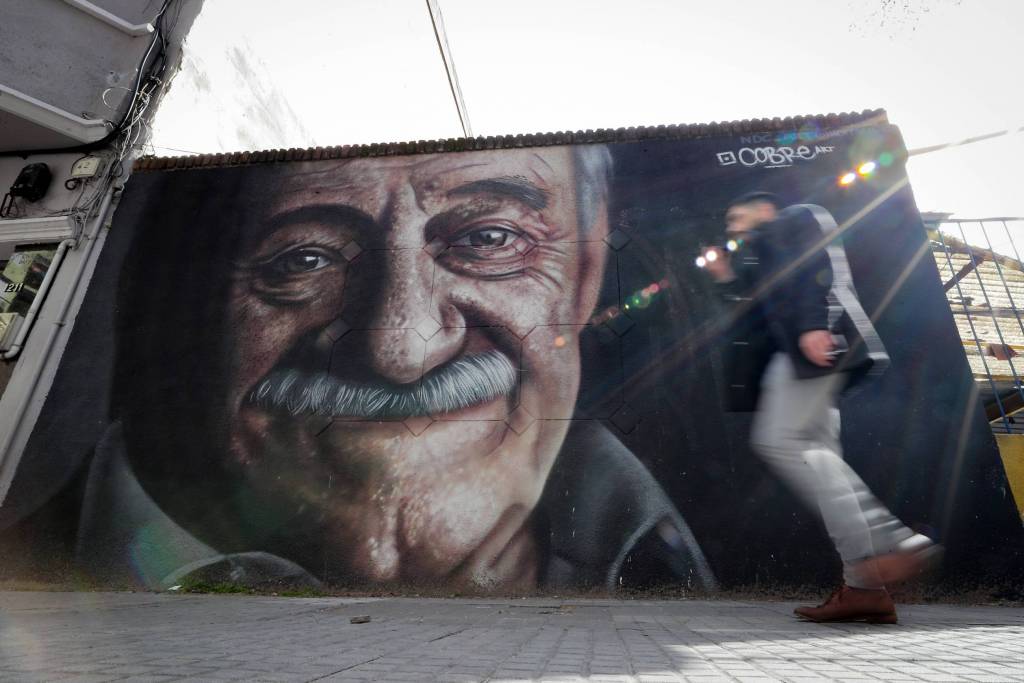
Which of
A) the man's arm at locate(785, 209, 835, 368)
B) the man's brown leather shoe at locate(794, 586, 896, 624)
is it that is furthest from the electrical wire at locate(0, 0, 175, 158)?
the man's brown leather shoe at locate(794, 586, 896, 624)

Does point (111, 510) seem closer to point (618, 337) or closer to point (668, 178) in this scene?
point (618, 337)

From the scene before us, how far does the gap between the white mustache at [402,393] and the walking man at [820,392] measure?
5.87ft

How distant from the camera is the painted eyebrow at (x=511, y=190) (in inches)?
183

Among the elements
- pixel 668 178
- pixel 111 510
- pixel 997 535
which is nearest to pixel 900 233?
pixel 668 178

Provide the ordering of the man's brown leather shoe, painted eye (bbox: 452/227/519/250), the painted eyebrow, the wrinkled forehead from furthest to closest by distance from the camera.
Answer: the wrinkled forehead, the painted eyebrow, painted eye (bbox: 452/227/519/250), the man's brown leather shoe

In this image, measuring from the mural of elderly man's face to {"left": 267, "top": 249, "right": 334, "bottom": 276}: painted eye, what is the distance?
21 mm

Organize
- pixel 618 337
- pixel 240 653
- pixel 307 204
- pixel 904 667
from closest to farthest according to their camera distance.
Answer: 1. pixel 904 667
2. pixel 240 653
3. pixel 618 337
4. pixel 307 204

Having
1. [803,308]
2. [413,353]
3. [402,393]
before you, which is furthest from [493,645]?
[413,353]

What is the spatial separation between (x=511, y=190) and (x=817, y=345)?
10.1 ft

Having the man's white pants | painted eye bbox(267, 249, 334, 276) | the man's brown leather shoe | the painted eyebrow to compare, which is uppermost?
the painted eyebrow

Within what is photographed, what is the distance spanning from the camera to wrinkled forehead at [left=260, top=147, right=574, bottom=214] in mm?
4762

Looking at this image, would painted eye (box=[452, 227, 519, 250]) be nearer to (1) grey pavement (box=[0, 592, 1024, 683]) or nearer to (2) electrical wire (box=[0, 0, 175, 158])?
(1) grey pavement (box=[0, 592, 1024, 683])

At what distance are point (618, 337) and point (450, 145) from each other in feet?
8.51

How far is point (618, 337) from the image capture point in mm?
4055
